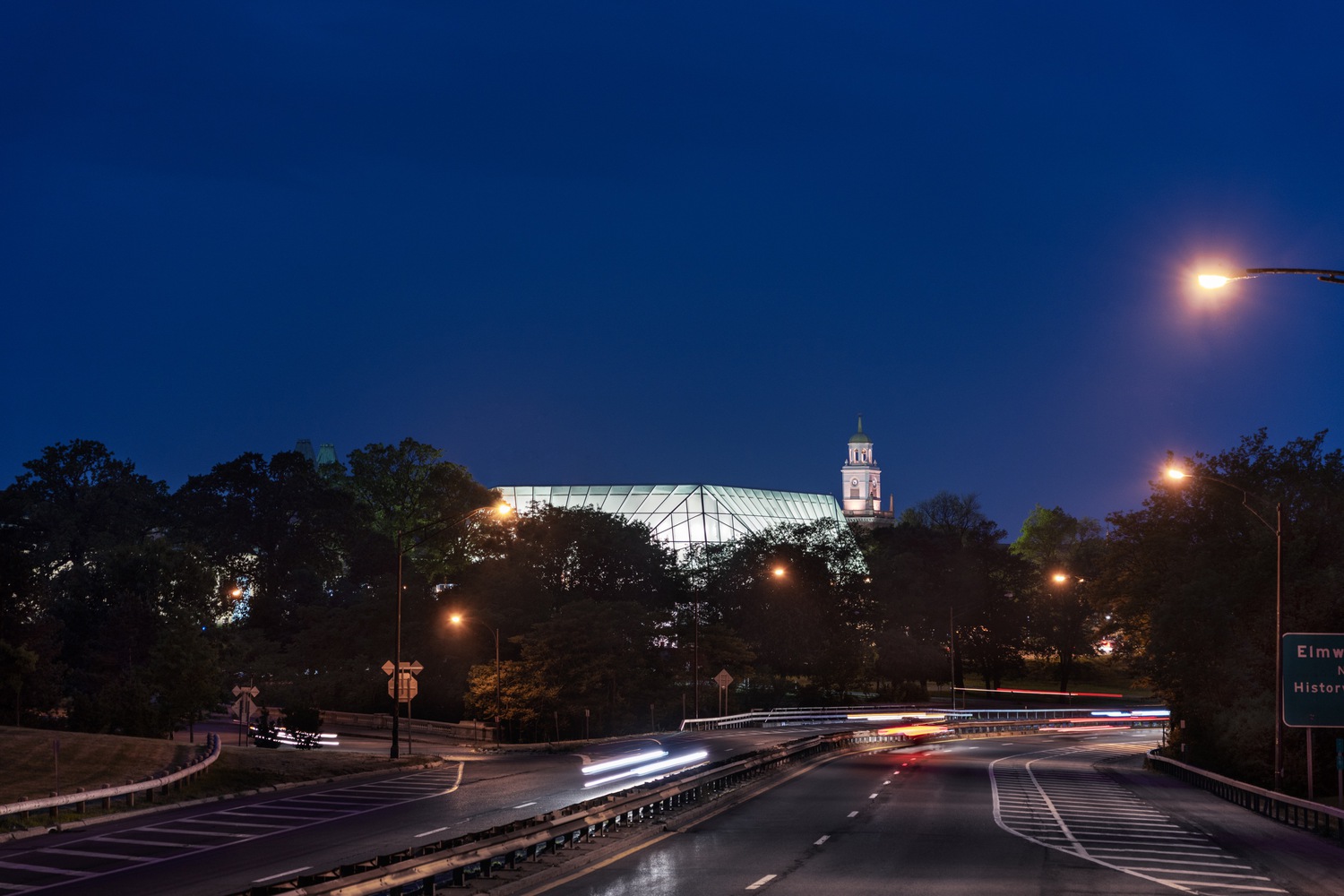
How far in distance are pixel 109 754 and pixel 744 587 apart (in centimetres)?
6690

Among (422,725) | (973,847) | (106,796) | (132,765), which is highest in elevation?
(973,847)

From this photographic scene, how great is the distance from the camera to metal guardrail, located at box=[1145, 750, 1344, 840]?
1128 inches

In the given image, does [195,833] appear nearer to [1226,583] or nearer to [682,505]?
[1226,583]

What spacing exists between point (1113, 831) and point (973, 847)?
5012mm

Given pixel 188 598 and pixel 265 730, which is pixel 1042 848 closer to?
pixel 265 730

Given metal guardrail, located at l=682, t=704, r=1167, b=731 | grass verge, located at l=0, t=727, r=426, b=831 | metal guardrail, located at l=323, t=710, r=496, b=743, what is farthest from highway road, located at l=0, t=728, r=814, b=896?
metal guardrail, located at l=682, t=704, r=1167, b=731

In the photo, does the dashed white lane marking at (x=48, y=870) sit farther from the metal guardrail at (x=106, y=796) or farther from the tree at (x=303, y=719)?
the tree at (x=303, y=719)

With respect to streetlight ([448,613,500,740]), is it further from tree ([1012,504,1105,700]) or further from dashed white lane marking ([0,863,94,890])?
tree ([1012,504,1105,700])

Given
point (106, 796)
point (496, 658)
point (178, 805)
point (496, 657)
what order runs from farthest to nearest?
point (496, 657) < point (496, 658) < point (178, 805) < point (106, 796)

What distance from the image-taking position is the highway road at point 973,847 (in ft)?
61.5

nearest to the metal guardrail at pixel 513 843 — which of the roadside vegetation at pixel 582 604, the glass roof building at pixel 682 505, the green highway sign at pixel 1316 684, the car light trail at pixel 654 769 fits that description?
the car light trail at pixel 654 769

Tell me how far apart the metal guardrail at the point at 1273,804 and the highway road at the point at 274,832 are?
15.8 m

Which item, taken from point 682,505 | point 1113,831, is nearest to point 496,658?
point 1113,831

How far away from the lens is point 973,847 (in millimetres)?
23656
